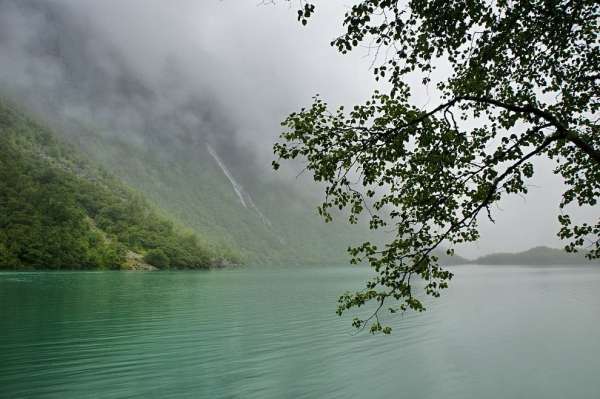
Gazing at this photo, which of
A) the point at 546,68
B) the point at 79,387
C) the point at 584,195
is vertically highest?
the point at 546,68

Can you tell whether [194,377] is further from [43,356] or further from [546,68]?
[546,68]

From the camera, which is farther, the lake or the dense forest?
the dense forest

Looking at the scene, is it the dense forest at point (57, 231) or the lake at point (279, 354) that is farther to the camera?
Result: the dense forest at point (57, 231)

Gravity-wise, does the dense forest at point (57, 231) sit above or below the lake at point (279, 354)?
above

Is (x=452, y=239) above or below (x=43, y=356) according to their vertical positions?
above

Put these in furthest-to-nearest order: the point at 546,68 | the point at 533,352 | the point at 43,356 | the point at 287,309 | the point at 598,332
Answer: the point at 287,309, the point at 598,332, the point at 533,352, the point at 43,356, the point at 546,68

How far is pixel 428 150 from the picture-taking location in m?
10.0

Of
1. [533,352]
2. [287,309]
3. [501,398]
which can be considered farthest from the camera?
[287,309]

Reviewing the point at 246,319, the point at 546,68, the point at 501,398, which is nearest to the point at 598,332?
the point at 501,398

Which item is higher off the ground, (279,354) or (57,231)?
(57,231)

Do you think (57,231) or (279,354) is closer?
(279,354)

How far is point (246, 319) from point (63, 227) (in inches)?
5492

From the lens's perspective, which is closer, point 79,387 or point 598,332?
point 79,387

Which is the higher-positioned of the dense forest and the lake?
the dense forest
